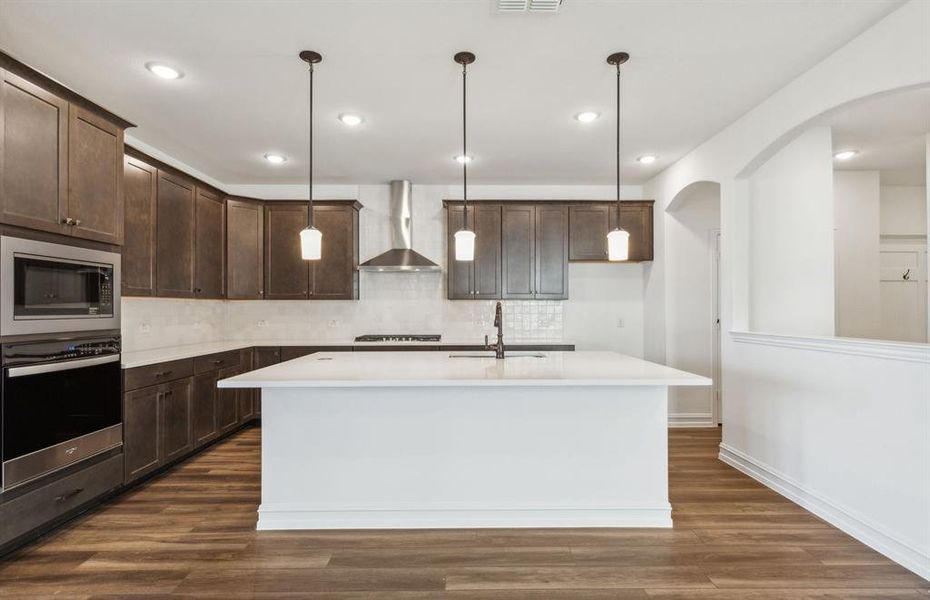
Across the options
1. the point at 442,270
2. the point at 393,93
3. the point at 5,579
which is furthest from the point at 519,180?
the point at 5,579

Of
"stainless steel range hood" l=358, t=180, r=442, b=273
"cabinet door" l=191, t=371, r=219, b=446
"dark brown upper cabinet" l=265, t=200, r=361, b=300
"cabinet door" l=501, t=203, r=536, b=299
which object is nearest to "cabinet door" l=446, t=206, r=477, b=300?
"stainless steel range hood" l=358, t=180, r=442, b=273

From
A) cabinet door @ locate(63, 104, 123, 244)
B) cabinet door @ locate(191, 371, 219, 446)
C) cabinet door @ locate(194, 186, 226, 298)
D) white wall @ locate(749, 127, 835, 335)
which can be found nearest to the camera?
cabinet door @ locate(63, 104, 123, 244)

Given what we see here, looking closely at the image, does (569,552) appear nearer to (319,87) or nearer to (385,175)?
(319,87)

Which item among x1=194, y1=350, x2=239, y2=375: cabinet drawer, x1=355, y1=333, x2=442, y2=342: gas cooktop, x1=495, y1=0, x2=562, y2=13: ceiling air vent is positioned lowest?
x1=194, y1=350, x2=239, y2=375: cabinet drawer

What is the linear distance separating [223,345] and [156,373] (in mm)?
1382

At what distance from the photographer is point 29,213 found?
2.43 m

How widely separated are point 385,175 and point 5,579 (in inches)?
163

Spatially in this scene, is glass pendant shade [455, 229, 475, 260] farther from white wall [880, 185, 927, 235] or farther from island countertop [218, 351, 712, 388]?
white wall [880, 185, 927, 235]

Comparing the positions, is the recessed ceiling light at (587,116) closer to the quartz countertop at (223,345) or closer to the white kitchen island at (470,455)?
the white kitchen island at (470,455)

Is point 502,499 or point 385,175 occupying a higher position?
point 385,175

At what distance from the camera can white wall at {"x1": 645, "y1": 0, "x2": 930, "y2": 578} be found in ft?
7.43

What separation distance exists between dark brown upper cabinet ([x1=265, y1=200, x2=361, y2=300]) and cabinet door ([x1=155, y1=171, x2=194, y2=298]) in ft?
2.97

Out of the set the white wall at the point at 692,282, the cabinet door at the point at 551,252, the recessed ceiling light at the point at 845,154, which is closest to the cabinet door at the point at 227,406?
the cabinet door at the point at 551,252

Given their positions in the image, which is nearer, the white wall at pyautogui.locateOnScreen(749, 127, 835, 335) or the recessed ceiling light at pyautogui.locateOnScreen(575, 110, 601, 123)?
the white wall at pyautogui.locateOnScreen(749, 127, 835, 335)
